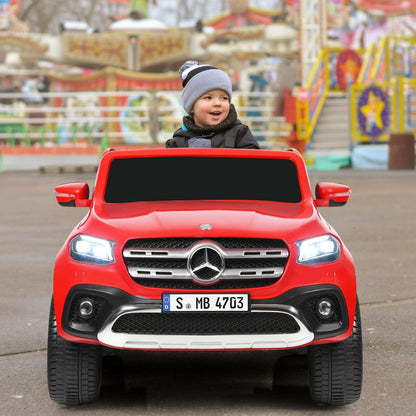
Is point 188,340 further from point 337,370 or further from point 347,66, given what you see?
point 347,66

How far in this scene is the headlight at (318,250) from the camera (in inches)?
206

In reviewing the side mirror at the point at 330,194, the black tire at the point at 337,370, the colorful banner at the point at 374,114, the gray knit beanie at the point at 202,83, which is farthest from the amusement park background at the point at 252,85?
the black tire at the point at 337,370

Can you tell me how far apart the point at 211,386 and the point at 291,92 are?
94.4 feet

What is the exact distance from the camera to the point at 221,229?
17.1ft

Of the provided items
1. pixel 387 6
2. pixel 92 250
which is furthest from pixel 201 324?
pixel 387 6

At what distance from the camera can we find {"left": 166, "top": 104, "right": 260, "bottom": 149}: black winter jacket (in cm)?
679

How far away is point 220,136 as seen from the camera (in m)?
6.84

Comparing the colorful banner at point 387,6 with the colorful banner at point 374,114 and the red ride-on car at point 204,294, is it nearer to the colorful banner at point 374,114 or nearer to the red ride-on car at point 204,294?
the colorful banner at point 374,114

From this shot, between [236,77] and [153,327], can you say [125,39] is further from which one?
[153,327]

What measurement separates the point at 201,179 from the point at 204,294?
1.05 metres

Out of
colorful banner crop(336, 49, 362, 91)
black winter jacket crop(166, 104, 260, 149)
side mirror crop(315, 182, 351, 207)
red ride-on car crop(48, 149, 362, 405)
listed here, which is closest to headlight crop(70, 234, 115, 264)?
red ride-on car crop(48, 149, 362, 405)

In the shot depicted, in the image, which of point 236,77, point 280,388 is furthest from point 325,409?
point 236,77

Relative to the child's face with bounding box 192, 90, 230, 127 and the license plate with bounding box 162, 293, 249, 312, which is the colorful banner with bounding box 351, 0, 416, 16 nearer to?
the child's face with bounding box 192, 90, 230, 127

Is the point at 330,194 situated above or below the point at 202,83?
below
